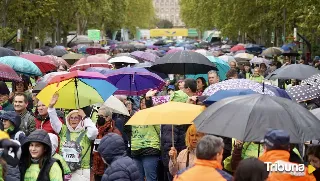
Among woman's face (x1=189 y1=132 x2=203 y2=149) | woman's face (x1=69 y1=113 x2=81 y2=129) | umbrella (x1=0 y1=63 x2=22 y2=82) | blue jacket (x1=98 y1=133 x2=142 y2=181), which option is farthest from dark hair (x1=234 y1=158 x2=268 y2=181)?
umbrella (x1=0 y1=63 x2=22 y2=82)

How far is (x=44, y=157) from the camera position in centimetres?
686

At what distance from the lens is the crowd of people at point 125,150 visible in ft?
19.7

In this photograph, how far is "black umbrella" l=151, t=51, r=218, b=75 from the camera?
1359 centimetres

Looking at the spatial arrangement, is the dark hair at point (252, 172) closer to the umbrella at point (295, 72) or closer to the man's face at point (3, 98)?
the man's face at point (3, 98)

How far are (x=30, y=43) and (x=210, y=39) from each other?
37.7 metres

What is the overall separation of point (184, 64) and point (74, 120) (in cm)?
555

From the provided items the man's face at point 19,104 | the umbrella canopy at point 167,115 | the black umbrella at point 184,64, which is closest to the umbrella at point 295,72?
the black umbrella at point 184,64

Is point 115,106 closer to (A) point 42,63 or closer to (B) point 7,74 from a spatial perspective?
(B) point 7,74

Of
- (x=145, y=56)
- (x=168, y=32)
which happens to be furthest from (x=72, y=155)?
(x=168, y=32)

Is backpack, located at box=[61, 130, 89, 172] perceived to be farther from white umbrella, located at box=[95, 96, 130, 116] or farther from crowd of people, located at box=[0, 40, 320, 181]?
white umbrella, located at box=[95, 96, 130, 116]

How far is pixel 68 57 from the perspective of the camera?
83.5 ft

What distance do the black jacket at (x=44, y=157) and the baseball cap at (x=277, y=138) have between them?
1967 millimetres

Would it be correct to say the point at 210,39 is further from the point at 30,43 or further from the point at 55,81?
the point at 55,81

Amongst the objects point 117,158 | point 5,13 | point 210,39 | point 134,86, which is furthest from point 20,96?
point 210,39
